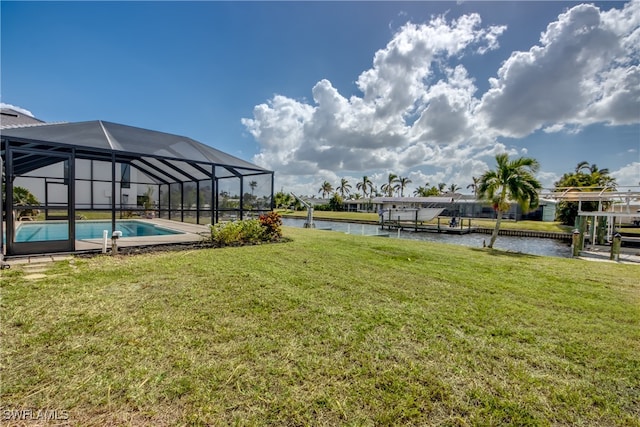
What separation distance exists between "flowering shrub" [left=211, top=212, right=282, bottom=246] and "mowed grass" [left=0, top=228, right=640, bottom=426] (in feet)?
11.2

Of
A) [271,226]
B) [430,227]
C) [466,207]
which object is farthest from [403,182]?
[271,226]

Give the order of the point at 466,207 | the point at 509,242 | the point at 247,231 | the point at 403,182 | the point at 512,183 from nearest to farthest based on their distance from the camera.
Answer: the point at 247,231 → the point at 512,183 → the point at 509,242 → the point at 466,207 → the point at 403,182

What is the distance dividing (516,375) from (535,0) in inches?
428

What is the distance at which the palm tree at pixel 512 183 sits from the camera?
401 inches

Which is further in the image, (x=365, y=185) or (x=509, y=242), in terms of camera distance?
(x=365, y=185)

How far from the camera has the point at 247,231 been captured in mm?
8594

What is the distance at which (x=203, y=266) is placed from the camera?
209 inches

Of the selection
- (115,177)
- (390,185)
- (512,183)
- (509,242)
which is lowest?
(509,242)

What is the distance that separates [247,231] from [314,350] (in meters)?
6.58

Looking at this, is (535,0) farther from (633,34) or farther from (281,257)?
(281,257)

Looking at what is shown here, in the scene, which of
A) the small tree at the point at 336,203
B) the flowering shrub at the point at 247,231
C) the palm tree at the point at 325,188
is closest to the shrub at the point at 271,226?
the flowering shrub at the point at 247,231

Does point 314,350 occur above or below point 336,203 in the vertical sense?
below

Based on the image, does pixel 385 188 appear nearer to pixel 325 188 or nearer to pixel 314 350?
pixel 325 188

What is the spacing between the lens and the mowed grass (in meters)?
1.78
